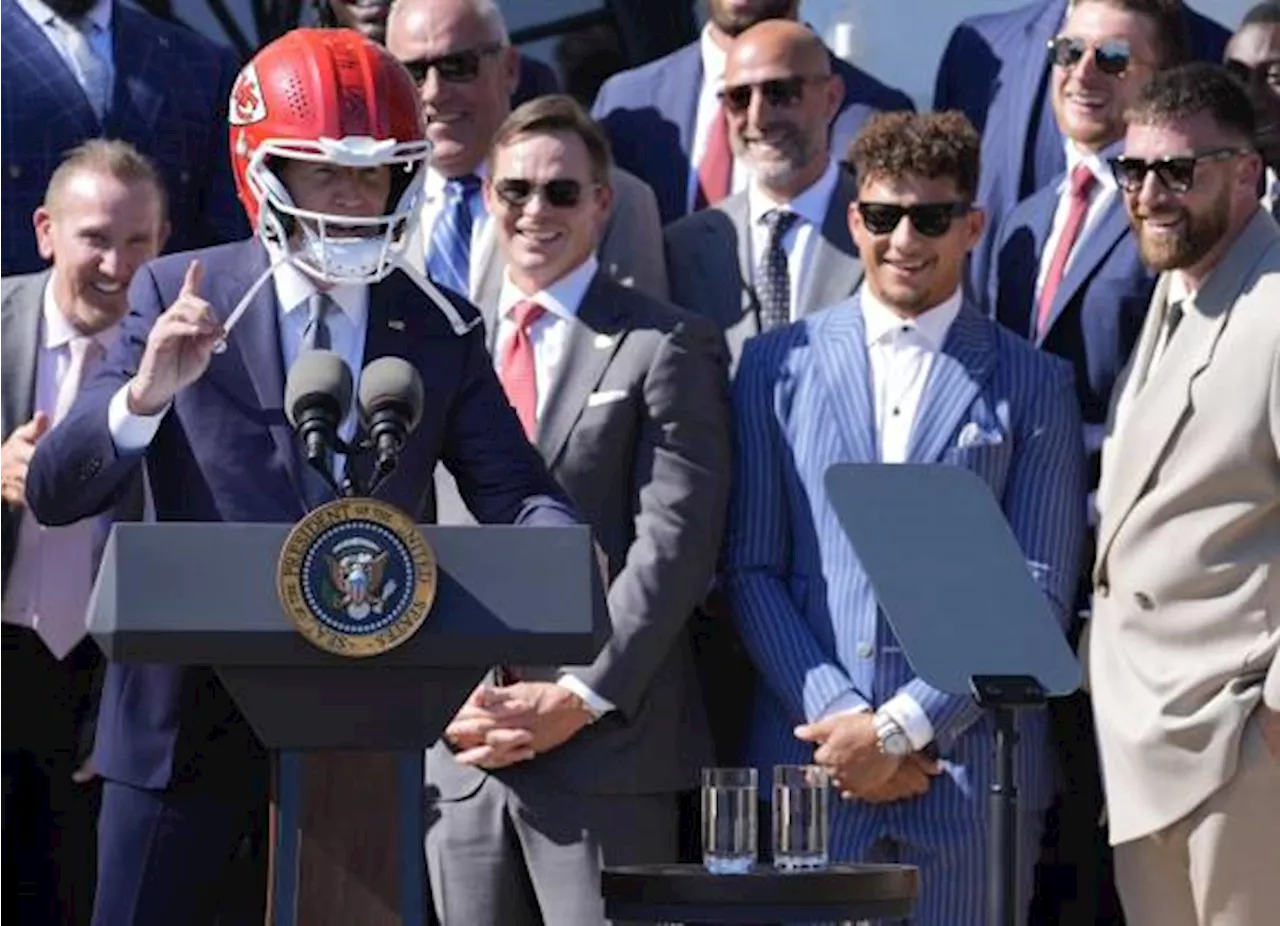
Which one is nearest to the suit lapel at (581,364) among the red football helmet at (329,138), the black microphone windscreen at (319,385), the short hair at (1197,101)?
the short hair at (1197,101)

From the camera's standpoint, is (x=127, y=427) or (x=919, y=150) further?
(x=919, y=150)

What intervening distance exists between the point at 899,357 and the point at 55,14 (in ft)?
7.41

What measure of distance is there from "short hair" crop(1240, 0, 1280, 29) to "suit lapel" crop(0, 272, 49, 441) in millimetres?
3045

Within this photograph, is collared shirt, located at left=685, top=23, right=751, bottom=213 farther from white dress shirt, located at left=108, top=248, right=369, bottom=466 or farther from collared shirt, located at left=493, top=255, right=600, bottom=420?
white dress shirt, located at left=108, top=248, right=369, bottom=466

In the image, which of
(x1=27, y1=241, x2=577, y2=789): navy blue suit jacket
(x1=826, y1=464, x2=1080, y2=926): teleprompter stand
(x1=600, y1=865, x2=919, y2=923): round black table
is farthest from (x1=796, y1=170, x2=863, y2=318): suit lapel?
(x1=600, y1=865, x2=919, y2=923): round black table

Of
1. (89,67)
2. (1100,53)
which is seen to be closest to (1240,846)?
(1100,53)

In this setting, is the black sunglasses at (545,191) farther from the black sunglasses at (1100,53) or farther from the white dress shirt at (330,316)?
the white dress shirt at (330,316)

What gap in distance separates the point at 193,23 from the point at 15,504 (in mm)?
1904

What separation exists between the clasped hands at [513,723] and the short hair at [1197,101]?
5.92 ft

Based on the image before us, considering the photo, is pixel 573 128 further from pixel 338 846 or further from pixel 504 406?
pixel 338 846

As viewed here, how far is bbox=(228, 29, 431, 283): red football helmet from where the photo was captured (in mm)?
5195

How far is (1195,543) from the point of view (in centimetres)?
663

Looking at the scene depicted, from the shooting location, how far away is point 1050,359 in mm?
7121

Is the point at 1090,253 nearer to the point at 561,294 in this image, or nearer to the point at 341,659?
the point at 561,294
